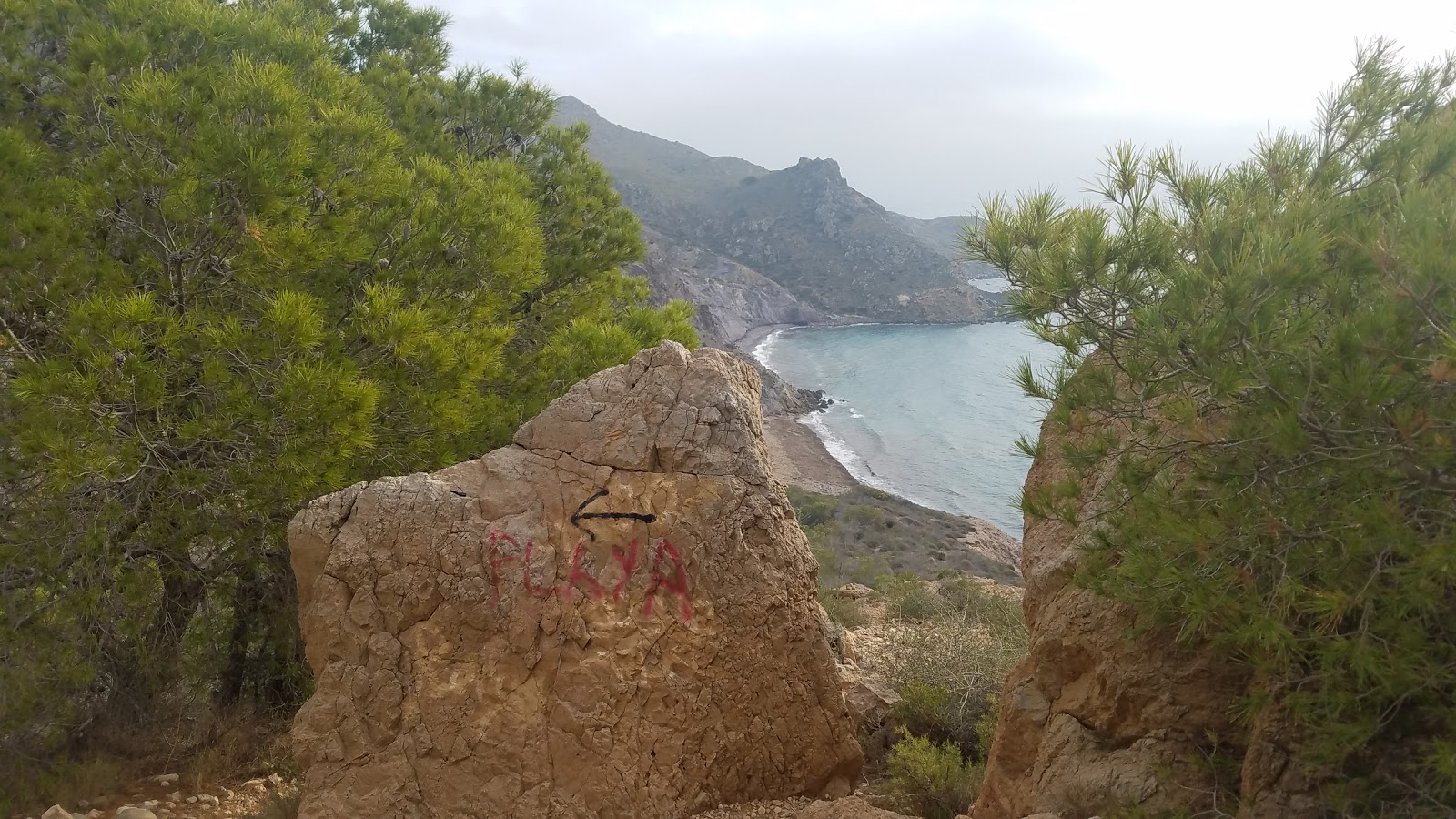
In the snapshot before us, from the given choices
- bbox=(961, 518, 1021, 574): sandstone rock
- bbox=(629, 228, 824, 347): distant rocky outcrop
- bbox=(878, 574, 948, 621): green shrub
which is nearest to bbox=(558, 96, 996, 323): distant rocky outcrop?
bbox=(629, 228, 824, 347): distant rocky outcrop

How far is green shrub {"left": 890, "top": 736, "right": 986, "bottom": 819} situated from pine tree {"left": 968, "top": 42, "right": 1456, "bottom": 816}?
1979 mm

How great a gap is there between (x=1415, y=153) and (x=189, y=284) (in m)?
6.20

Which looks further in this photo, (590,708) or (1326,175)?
(590,708)

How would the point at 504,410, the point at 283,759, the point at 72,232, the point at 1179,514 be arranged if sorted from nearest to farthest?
the point at 1179,514, the point at 72,232, the point at 283,759, the point at 504,410

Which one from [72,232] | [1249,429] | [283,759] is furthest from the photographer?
[283,759]

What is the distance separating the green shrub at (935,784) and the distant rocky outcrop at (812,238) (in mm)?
69088

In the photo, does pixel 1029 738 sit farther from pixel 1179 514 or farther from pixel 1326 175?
pixel 1326 175

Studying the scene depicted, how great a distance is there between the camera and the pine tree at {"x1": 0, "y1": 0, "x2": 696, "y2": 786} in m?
4.88

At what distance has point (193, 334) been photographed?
4969 mm

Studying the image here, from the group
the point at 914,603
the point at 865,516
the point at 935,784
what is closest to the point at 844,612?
the point at 914,603

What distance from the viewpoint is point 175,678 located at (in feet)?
20.4

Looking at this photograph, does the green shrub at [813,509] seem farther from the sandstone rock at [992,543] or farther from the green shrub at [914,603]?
the green shrub at [914,603]

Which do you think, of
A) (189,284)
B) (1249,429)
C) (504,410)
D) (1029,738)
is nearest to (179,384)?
(189,284)

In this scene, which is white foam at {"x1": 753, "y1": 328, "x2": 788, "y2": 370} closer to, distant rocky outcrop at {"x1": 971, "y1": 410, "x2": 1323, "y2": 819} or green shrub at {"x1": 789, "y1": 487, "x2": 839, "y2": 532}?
green shrub at {"x1": 789, "y1": 487, "x2": 839, "y2": 532}
